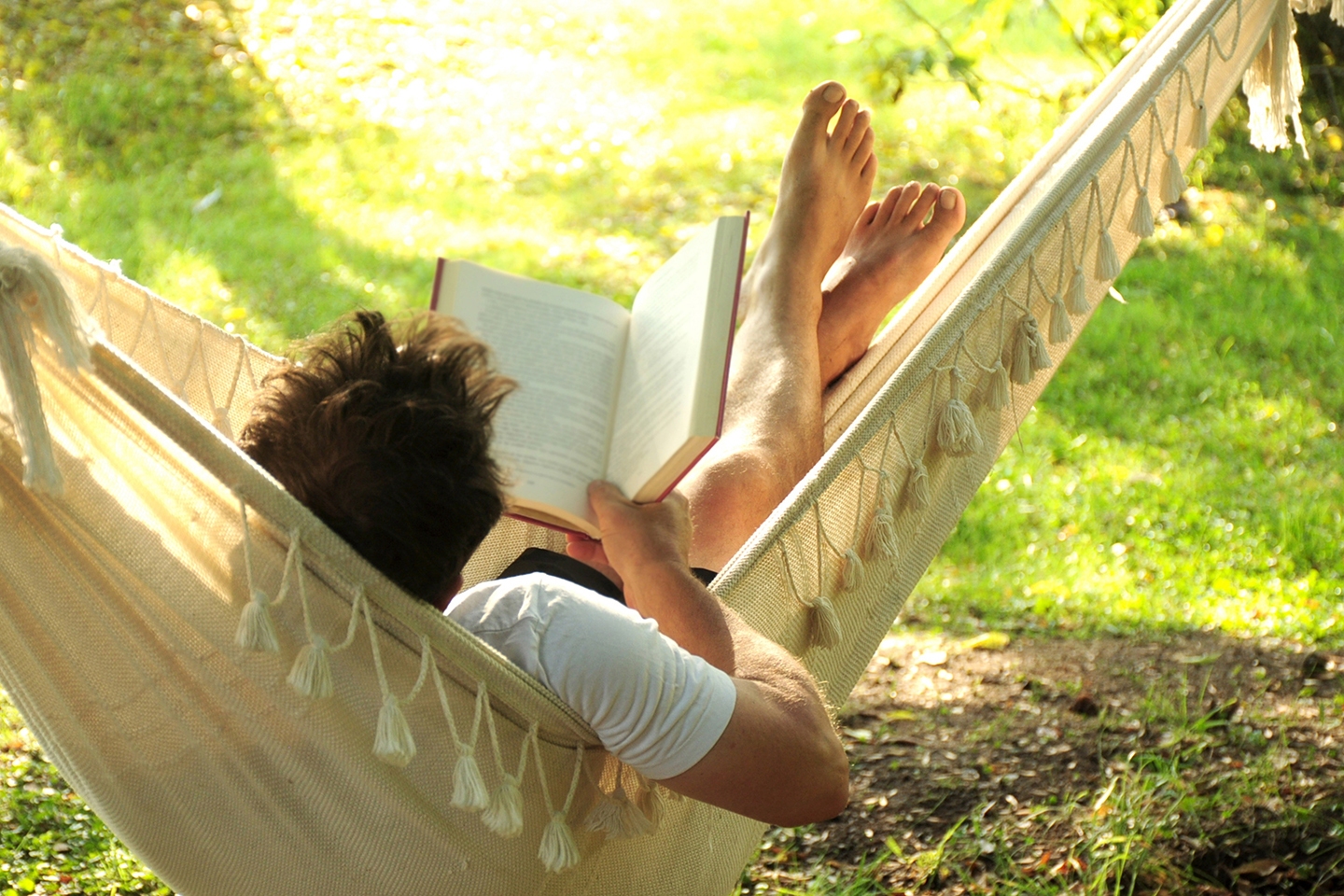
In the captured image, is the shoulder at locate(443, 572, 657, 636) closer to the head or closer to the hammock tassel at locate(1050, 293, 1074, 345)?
the head

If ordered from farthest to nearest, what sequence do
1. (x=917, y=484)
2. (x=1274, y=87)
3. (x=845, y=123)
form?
1. (x=845, y=123)
2. (x=1274, y=87)
3. (x=917, y=484)

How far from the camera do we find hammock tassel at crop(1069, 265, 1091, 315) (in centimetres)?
157

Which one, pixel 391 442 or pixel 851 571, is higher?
pixel 391 442

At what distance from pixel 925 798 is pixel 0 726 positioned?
1.30 metres

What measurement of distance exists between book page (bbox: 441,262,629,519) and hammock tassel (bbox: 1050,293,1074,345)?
23.1 inches

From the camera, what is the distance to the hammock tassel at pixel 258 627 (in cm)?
85

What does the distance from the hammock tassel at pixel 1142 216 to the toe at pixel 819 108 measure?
1.57 ft

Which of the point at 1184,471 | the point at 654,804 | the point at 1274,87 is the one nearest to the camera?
the point at 654,804

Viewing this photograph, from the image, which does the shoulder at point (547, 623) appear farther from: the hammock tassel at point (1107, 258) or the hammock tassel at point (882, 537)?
the hammock tassel at point (1107, 258)

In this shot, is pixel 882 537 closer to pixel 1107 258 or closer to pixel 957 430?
pixel 957 430

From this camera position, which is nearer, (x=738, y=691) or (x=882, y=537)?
(x=738, y=691)

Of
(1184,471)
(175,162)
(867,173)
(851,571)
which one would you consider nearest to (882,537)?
(851,571)

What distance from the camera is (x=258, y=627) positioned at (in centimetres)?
85

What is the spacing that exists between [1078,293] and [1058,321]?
0.05 m
